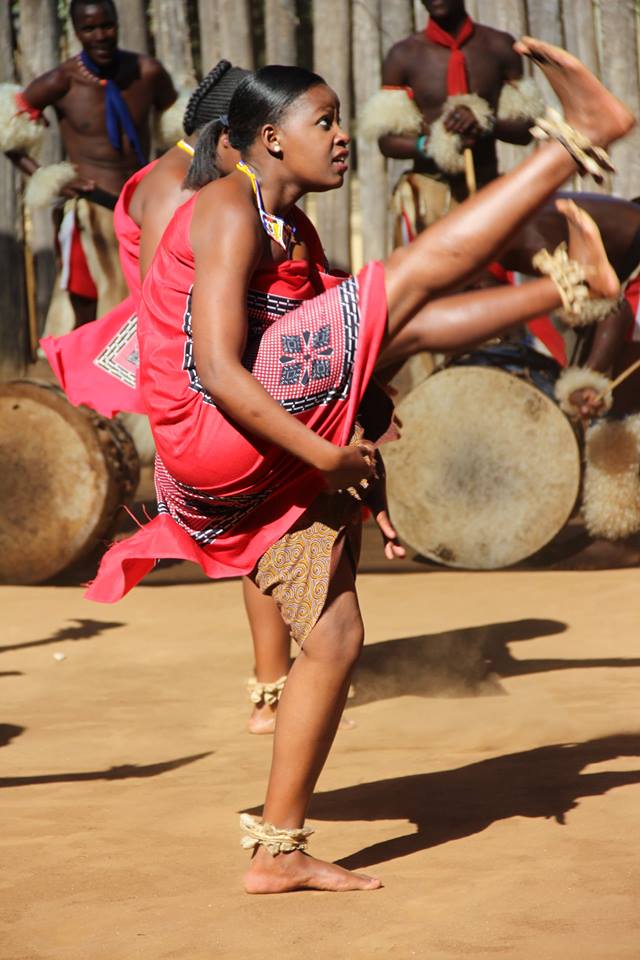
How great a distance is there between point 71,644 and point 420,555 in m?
1.91

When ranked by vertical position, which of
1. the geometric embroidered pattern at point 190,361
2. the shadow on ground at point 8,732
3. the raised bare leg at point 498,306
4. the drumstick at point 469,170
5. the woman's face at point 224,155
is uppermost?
the woman's face at point 224,155

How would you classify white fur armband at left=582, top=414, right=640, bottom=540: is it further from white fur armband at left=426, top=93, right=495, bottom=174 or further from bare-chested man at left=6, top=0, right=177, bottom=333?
bare-chested man at left=6, top=0, right=177, bottom=333

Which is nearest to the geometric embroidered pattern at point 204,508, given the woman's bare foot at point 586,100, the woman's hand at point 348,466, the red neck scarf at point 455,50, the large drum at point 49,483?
the woman's hand at point 348,466

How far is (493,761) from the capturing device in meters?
3.84

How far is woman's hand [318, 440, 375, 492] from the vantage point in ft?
9.00

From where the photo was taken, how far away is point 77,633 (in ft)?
17.9

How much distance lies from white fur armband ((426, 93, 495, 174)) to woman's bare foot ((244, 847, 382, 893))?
5099mm

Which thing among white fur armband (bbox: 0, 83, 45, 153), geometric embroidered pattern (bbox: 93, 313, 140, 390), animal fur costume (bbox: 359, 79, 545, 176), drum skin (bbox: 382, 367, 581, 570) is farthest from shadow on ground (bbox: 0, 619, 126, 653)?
white fur armband (bbox: 0, 83, 45, 153)

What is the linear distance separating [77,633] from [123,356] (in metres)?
1.32

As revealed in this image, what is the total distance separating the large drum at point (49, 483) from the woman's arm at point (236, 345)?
3.55m

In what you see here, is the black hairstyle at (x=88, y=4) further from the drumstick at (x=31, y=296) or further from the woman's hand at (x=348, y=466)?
the woman's hand at (x=348, y=466)

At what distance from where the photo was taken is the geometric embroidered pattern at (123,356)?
15.0 ft

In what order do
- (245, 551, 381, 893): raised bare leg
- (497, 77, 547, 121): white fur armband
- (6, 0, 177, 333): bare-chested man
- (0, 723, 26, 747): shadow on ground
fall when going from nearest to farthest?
(245, 551, 381, 893): raised bare leg < (0, 723, 26, 747): shadow on ground < (497, 77, 547, 121): white fur armband < (6, 0, 177, 333): bare-chested man

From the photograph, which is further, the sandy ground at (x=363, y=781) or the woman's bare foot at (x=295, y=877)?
the woman's bare foot at (x=295, y=877)
